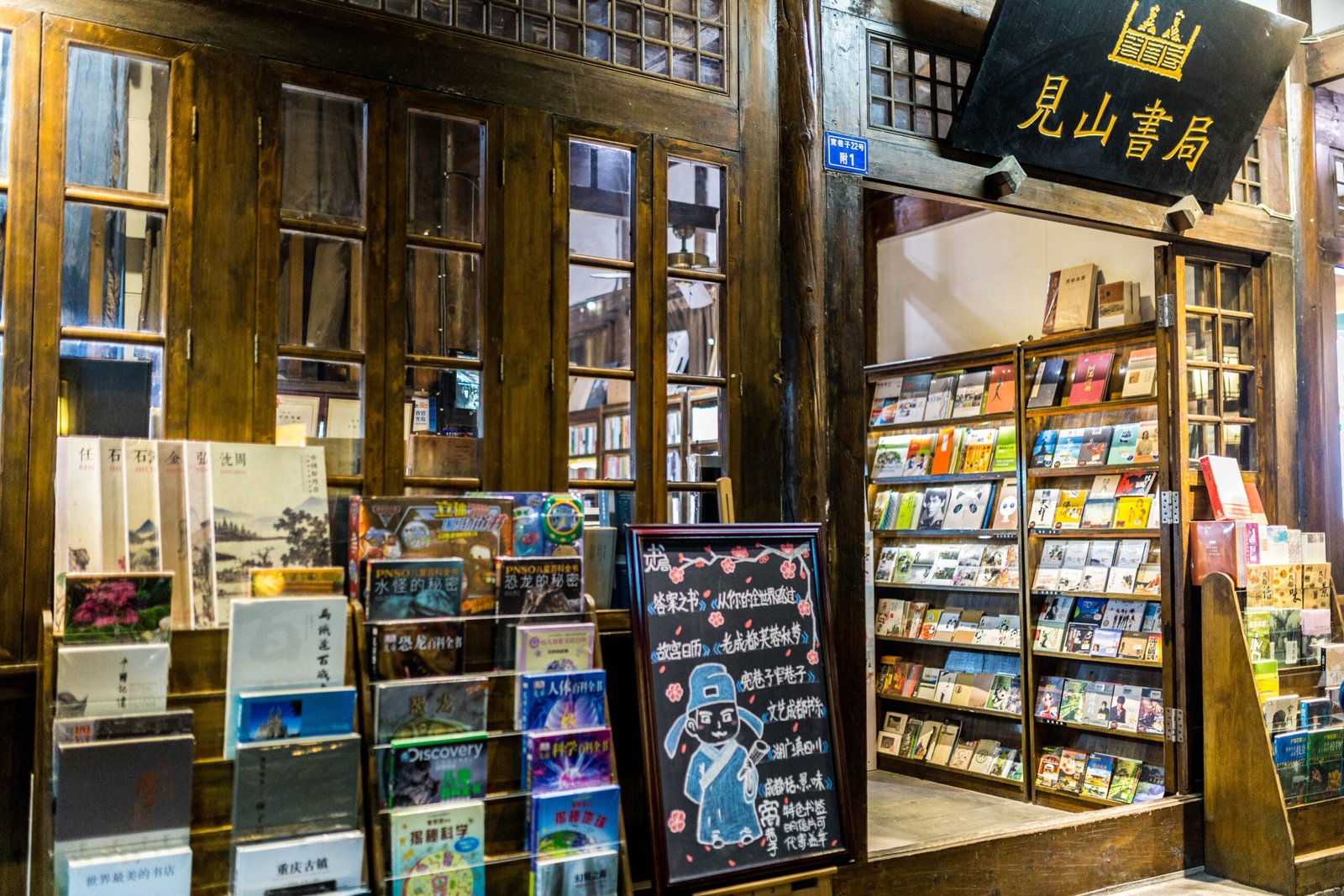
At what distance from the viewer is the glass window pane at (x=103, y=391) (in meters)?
2.78

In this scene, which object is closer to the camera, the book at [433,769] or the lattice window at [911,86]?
the book at [433,769]

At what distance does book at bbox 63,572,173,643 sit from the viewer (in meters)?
2.44

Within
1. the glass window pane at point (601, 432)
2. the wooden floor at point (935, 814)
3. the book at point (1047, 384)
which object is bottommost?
the wooden floor at point (935, 814)

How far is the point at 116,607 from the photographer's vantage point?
2.46 m

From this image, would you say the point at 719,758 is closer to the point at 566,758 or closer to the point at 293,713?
the point at 566,758

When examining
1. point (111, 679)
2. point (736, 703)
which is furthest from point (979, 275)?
point (111, 679)

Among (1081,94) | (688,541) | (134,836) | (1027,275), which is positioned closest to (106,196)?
(134,836)

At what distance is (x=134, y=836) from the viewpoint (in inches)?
93.7

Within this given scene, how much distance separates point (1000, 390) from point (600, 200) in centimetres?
328

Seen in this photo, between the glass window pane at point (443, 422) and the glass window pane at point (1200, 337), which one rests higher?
Answer: the glass window pane at point (1200, 337)

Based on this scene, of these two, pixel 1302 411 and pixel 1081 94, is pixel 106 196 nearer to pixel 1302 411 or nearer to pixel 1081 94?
pixel 1081 94

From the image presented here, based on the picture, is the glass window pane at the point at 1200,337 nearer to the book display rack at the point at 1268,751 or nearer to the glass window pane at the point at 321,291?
the book display rack at the point at 1268,751

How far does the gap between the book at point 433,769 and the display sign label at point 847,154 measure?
2315mm

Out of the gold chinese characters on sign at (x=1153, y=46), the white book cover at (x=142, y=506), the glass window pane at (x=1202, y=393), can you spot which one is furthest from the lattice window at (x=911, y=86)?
the white book cover at (x=142, y=506)
